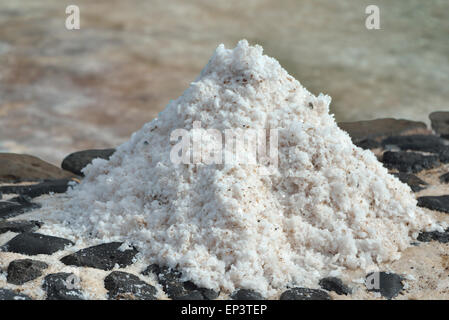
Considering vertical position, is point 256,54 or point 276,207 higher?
point 256,54

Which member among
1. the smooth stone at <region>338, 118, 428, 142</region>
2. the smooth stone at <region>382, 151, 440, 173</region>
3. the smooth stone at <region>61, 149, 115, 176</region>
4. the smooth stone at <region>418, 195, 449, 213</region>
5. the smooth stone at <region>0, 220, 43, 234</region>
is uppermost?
the smooth stone at <region>338, 118, 428, 142</region>

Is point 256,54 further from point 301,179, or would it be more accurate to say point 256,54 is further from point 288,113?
point 301,179

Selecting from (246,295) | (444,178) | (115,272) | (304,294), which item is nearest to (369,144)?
(444,178)

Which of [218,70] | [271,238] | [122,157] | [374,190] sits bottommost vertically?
[271,238]

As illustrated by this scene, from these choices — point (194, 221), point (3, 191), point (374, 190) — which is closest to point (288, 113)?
point (374, 190)

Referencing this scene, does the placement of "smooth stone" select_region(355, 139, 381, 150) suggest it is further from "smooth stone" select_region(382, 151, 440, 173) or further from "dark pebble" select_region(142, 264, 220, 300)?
"dark pebble" select_region(142, 264, 220, 300)

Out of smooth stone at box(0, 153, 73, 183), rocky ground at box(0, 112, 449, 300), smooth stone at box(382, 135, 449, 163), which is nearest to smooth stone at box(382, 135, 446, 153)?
smooth stone at box(382, 135, 449, 163)
